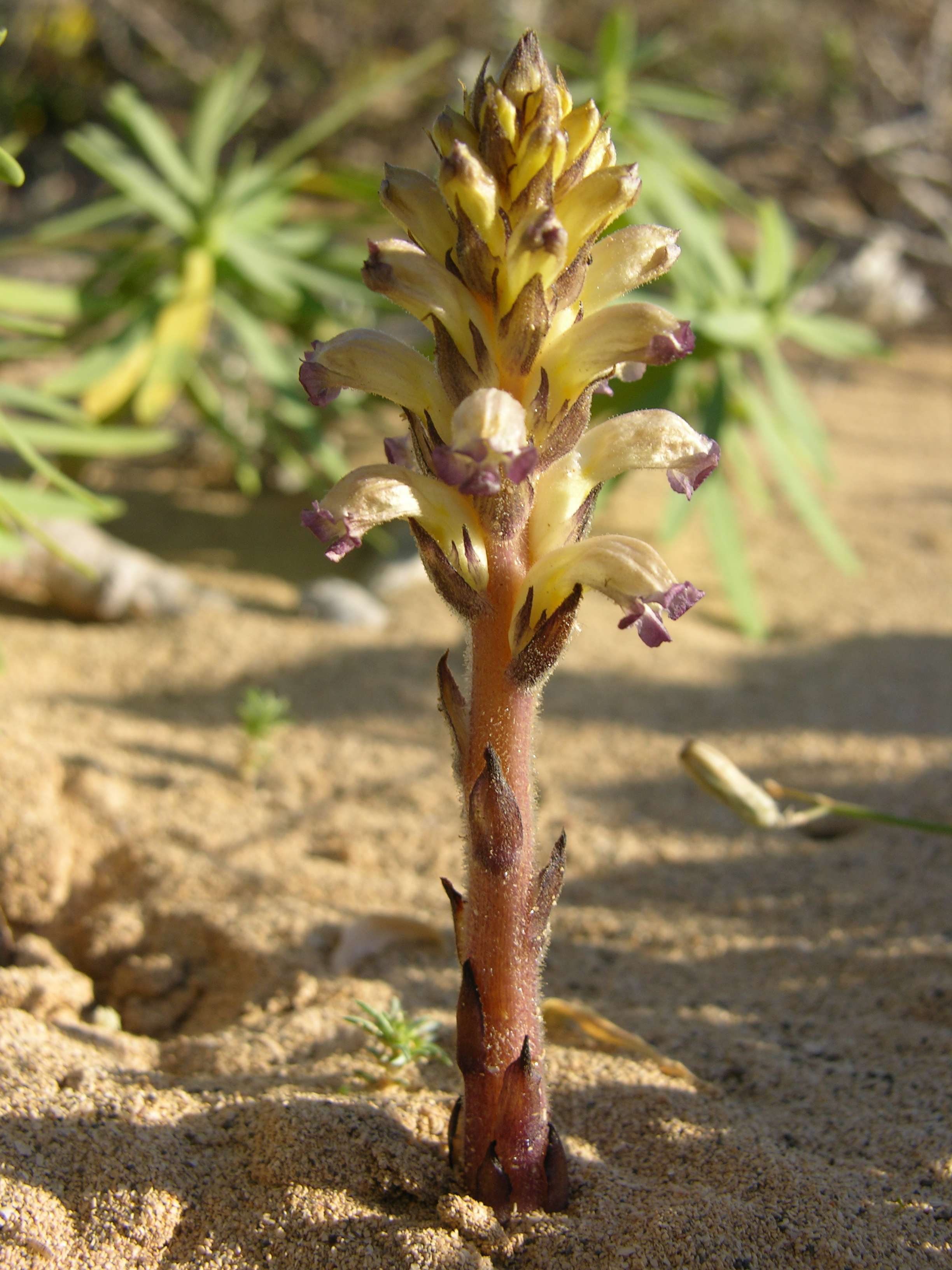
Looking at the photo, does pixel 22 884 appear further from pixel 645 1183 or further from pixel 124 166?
pixel 124 166

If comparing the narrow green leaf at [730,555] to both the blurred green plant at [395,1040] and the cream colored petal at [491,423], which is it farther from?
the cream colored petal at [491,423]

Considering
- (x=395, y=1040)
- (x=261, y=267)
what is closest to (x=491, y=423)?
(x=395, y=1040)

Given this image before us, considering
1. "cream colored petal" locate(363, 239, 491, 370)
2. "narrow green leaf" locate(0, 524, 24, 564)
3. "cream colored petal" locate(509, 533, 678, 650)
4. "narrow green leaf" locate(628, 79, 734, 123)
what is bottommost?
"cream colored petal" locate(509, 533, 678, 650)

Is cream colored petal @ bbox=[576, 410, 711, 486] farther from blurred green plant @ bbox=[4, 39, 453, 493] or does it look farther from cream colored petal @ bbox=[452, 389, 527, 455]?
blurred green plant @ bbox=[4, 39, 453, 493]

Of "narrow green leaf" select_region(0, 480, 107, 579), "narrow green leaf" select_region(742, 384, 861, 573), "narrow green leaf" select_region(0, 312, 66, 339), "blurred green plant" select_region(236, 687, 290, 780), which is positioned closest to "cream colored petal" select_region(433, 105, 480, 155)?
"narrow green leaf" select_region(0, 312, 66, 339)

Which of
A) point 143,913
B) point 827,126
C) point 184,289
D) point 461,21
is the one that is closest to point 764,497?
point 184,289

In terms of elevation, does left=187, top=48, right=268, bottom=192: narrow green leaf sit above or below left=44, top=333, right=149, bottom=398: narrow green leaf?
above
